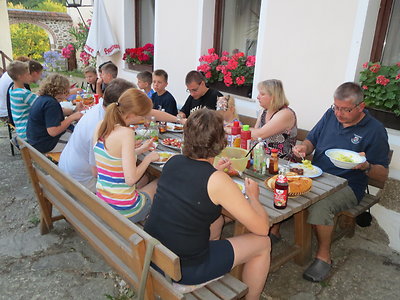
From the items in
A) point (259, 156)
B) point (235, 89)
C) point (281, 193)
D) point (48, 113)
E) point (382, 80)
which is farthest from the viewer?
point (235, 89)

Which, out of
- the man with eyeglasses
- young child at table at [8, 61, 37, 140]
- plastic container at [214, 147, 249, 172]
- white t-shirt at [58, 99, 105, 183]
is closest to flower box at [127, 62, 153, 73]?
the man with eyeglasses

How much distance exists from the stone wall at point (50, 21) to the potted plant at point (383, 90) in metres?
15.3

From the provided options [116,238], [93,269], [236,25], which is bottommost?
[93,269]

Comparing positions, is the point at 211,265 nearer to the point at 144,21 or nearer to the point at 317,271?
the point at 317,271

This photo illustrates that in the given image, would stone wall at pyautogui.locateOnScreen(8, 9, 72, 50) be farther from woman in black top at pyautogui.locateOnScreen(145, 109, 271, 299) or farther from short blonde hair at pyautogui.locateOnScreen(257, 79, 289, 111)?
woman in black top at pyautogui.locateOnScreen(145, 109, 271, 299)

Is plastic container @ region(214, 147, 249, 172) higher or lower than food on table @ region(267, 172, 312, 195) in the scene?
higher

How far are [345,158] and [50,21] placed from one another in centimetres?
1646

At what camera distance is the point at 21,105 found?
3.97m

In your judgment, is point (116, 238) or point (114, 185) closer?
point (116, 238)

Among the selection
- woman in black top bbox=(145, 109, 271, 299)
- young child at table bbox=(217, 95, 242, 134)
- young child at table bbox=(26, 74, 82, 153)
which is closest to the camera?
woman in black top bbox=(145, 109, 271, 299)

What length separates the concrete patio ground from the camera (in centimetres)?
251

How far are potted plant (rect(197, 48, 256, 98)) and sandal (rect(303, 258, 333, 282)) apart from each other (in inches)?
100

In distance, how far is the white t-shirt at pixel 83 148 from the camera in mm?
2693

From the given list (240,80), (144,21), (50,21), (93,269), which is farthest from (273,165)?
(50,21)
